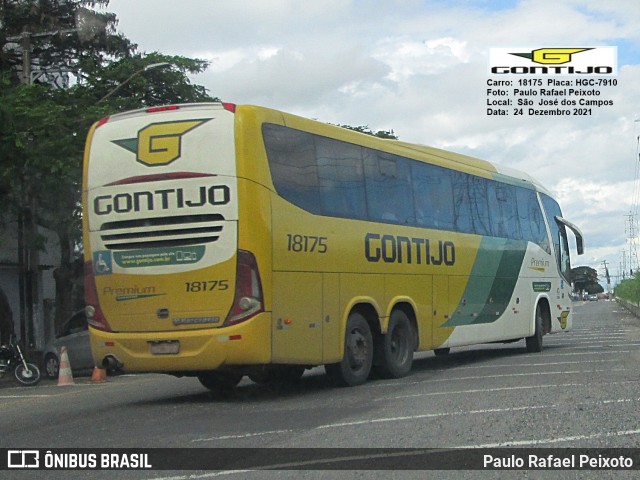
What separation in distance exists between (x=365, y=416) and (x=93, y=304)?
14.0ft

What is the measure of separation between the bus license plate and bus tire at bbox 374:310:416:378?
3.64 metres

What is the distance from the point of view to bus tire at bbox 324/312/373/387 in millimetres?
13336

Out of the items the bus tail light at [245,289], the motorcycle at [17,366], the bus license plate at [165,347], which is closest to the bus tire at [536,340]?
the motorcycle at [17,366]

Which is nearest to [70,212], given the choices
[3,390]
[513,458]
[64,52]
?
[3,390]

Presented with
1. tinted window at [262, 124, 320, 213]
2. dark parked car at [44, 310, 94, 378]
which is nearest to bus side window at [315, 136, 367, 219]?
tinted window at [262, 124, 320, 213]

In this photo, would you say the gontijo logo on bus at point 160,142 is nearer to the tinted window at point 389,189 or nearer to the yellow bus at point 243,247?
the yellow bus at point 243,247

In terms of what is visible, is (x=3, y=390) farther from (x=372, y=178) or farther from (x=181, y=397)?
(x=372, y=178)

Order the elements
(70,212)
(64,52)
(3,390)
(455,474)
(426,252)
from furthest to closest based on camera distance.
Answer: (64,52), (70,212), (3,390), (426,252), (455,474)

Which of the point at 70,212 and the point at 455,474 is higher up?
the point at 70,212

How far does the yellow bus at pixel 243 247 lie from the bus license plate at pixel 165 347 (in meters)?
0.01

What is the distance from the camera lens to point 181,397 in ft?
44.6

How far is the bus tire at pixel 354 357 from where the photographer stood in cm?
1334

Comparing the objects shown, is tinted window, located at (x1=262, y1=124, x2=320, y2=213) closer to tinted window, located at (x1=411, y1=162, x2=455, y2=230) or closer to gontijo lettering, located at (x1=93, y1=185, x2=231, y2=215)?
gontijo lettering, located at (x1=93, y1=185, x2=231, y2=215)

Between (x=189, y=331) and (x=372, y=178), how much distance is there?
3.95 metres
